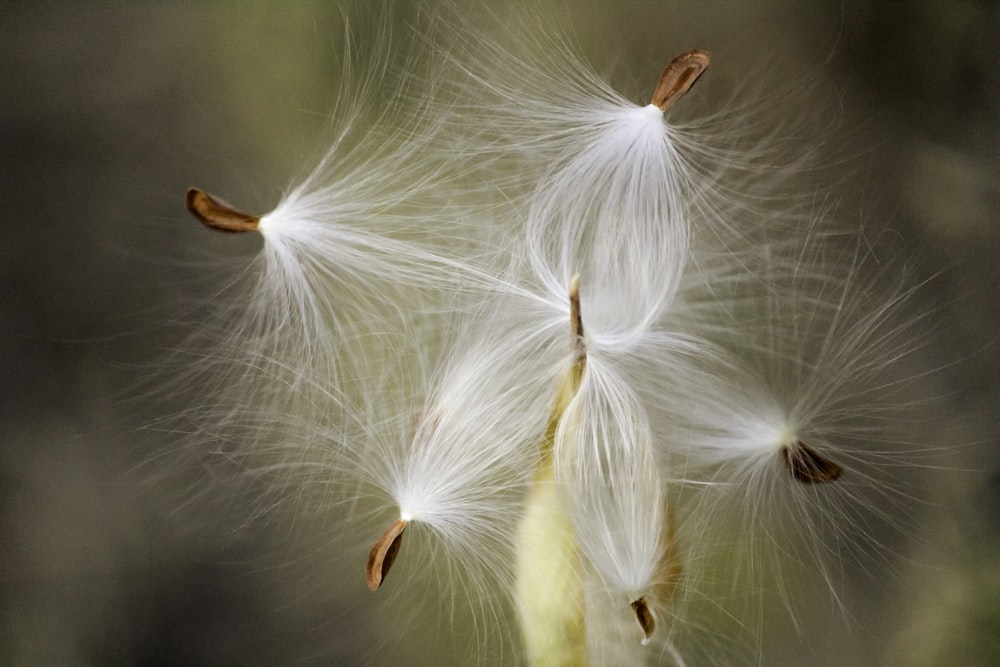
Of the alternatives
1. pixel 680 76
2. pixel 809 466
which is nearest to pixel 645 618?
pixel 809 466

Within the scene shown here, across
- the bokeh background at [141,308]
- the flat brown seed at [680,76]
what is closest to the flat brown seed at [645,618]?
the bokeh background at [141,308]

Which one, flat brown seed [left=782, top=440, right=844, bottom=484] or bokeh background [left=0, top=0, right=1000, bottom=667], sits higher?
bokeh background [left=0, top=0, right=1000, bottom=667]

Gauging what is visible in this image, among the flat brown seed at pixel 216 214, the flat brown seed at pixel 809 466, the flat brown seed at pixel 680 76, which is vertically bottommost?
the flat brown seed at pixel 809 466

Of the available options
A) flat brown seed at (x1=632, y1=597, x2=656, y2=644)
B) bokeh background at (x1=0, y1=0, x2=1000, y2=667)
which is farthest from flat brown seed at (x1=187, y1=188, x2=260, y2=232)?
flat brown seed at (x1=632, y1=597, x2=656, y2=644)

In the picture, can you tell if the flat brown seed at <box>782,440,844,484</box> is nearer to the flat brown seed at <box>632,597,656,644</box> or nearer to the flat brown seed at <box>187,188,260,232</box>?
the flat brown seed at <box>632,597,656,644</box>

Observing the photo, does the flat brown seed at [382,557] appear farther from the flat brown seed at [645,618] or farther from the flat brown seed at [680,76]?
the flat brown seed at [680,76]

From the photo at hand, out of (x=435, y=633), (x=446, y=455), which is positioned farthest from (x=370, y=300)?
(x=435, y=633)
